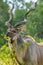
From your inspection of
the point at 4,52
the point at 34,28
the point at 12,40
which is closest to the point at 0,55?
the point at 4,52

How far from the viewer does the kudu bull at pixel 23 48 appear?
7903 millimetres

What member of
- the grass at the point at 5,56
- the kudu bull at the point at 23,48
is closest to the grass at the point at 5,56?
the grass at the point at 5,56

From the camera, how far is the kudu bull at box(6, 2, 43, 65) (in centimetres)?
790

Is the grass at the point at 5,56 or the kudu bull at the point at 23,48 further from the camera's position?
the kudu bull at the point at 23,48

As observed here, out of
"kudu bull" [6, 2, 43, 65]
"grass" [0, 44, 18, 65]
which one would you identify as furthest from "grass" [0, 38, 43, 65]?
"kudu bull" [6, 2, 43, 65]

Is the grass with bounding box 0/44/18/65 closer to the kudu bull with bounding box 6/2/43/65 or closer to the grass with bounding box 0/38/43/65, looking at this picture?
the grass with bounding box 0/38/43/65

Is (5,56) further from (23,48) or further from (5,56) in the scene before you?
(23,48)

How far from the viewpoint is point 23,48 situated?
843 cm

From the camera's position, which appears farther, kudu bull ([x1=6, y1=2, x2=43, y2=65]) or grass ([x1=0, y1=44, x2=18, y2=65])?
kudu bull ([x1=6, y1=2, x2=43, y2=65])

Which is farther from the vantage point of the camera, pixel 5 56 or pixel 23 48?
pixel 23 48

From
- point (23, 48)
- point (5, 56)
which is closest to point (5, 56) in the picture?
point (5, 56)

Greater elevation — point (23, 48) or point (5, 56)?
point (5, 56)

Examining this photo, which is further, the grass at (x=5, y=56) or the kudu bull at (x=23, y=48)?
the kudu bull at (x=23, y=48)

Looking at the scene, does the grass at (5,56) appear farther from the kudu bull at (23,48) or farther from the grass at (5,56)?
the kudu bull at (23,48)
